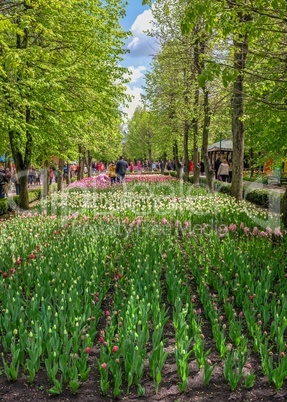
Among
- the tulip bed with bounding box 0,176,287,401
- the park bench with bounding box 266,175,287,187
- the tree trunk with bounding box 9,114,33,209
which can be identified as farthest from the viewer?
the park bench with bounding box 266,175,287,187

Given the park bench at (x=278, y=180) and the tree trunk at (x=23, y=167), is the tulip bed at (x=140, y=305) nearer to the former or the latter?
the tree trunk at (x=23, y=167)

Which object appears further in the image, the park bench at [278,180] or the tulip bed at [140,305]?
the park bench at [278,180]

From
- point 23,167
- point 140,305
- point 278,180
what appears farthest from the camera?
point 278,180

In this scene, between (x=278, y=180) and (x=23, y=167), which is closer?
(x=23, y=167)

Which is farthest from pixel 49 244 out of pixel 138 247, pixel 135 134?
pixel 135 134

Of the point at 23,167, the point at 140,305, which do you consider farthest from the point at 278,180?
the point at 140,305

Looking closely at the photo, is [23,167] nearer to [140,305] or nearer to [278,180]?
[140,305]

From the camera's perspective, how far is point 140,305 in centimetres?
385

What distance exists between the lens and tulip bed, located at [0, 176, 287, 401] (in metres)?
3.15

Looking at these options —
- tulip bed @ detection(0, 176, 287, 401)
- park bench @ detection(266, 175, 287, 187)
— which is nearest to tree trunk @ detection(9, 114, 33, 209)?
tulip bed @ detection(0, 176, 287, 401)

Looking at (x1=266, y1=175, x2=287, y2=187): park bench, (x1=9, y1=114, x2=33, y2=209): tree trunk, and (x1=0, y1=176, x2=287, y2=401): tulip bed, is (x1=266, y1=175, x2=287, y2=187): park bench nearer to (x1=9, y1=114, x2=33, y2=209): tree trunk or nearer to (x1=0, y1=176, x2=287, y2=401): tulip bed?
(x1=9, y1=114, x2=33, y2=209): tree trunk

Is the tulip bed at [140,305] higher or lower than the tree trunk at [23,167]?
lower

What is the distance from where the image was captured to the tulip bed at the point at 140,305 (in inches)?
124

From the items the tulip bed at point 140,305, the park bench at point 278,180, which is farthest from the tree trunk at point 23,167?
the park bench at point 278,180
